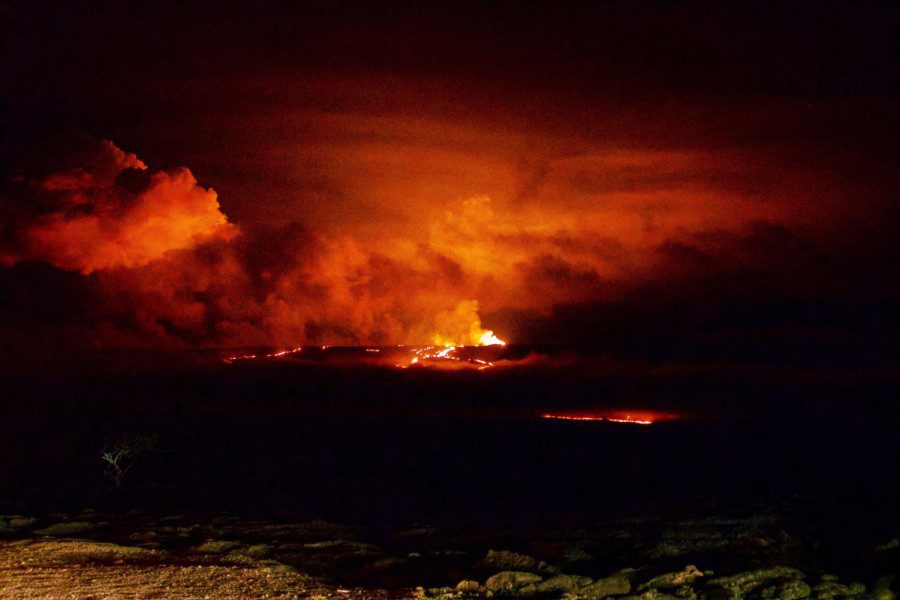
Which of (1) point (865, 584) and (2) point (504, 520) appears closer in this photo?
(1) point (865, 584)

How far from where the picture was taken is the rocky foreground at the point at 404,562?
57.4ft

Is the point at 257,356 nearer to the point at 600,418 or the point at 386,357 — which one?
the point at 386,357

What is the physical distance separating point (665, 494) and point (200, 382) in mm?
57116

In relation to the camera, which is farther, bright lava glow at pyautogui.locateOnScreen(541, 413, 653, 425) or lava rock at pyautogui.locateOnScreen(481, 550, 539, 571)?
bright lava glow at pyautogui.locateOnScreen(541, 413, 653, 425)

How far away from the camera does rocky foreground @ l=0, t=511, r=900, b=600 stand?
17.5 metres

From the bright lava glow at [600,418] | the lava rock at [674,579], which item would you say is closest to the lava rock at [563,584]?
the lava rock at [674,579]

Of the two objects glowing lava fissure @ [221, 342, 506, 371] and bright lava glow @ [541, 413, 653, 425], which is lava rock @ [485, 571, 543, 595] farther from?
glowing lava fissure @ [221, 342, 506, 371]

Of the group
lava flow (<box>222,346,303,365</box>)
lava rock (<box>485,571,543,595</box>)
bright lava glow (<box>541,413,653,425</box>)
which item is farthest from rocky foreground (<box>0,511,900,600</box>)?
lava flow (<box>222,346,303,365</box>)

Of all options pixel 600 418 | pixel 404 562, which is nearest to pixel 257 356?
pixel 600 418

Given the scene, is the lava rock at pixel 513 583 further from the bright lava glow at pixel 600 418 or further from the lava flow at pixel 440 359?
the lava flow at pixel 440 359

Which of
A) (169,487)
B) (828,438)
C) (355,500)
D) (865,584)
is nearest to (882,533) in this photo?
(865,584)

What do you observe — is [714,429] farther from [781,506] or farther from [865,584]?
[865,584]

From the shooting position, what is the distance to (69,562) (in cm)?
2016

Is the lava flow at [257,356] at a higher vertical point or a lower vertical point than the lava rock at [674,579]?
higher
